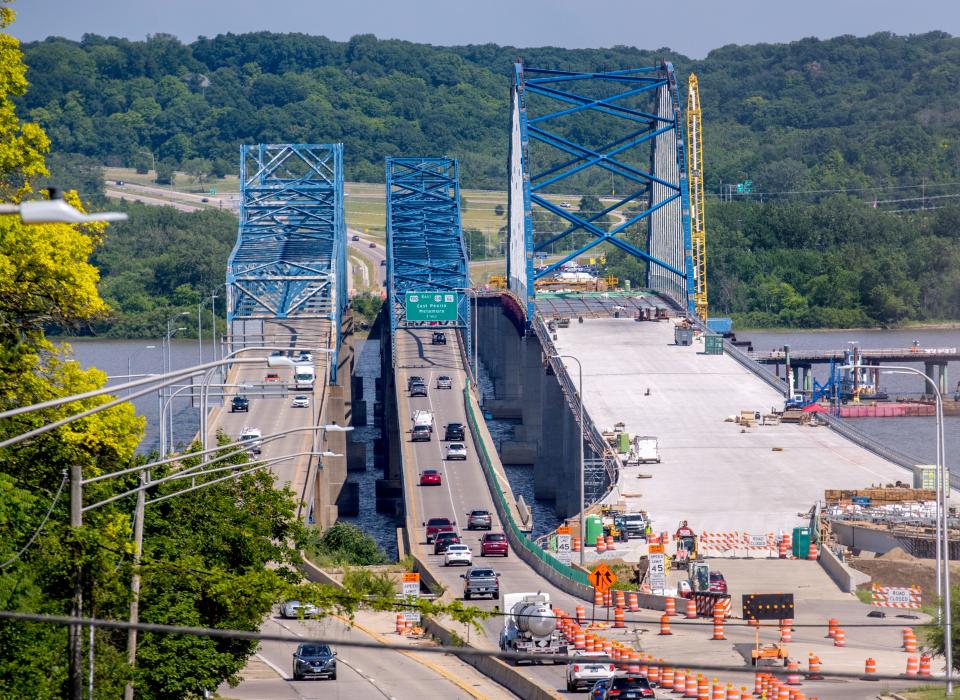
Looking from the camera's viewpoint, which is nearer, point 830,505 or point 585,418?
point 830,505

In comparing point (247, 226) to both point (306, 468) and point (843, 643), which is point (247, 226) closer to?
point (306, 468)

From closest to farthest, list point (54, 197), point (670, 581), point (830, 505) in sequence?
point (54, 197), point (670, 581), point (830, 505)

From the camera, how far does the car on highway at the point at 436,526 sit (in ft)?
267

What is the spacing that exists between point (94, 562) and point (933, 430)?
12466cm

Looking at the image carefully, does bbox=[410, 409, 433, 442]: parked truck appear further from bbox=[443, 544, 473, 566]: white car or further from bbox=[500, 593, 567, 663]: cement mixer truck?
bbox=[500, 593, 567, 663]: cement mixer truck

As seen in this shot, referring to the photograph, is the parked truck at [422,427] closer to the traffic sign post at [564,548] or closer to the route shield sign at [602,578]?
the traffic sign post at [564,548]

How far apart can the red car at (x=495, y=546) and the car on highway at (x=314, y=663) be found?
85.7 feet

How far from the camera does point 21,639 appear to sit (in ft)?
109

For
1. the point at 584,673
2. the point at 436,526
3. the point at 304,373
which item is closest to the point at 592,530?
the point at 436,526

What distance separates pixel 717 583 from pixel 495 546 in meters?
15.5

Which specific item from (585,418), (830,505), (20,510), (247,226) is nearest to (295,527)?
(20,510)

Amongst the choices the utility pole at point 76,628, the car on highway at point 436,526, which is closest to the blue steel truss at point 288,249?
the car on highway at point 436,526

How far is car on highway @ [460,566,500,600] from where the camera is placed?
62219 millimetres

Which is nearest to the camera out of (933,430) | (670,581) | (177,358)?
(670,581)
